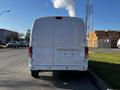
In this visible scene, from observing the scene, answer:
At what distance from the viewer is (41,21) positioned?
44.0 feet

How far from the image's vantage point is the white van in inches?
522

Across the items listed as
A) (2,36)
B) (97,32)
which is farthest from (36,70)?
(2,36)

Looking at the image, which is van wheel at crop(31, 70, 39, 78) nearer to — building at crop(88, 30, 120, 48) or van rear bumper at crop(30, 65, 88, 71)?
van rear bumper at crop(30, 65, 88, 71)

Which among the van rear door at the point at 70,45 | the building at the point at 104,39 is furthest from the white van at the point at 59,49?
the building at the point at 104,39

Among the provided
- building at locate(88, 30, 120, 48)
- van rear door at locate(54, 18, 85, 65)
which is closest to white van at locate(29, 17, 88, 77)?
van rear door at locate(54, 18, 85, 65)

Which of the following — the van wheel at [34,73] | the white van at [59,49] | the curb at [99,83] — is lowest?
the curb at [99,83]

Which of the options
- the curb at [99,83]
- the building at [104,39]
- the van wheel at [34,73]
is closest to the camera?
the curb at [99,83]

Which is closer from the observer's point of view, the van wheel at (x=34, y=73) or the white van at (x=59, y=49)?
the white van at (x=59, y=49)

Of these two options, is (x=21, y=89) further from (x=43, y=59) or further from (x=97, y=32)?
(x=97, y=32)

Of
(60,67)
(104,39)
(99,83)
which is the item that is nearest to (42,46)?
(60,67)

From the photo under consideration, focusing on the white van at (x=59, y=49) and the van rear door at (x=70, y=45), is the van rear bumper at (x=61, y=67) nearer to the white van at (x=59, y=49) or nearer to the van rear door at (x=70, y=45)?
the white van at (x=59, y=49)

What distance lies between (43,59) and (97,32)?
9320 centimetres

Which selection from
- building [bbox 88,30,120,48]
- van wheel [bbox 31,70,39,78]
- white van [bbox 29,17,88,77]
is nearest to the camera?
white van [bbox 29,17,88,77]

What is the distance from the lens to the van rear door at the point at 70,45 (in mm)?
13250
